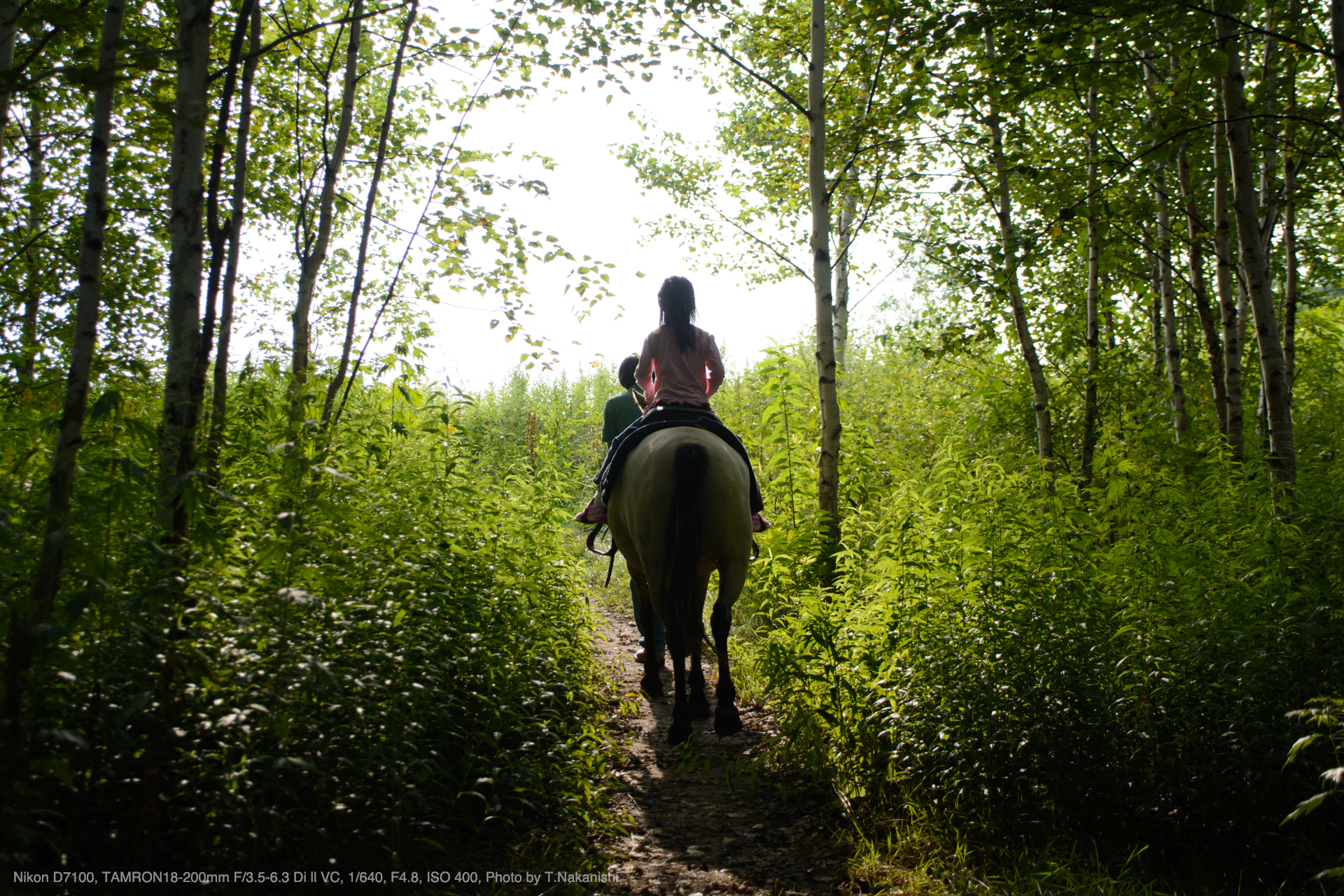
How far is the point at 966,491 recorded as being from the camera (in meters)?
4.64

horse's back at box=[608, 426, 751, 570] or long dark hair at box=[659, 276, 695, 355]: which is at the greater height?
long dark hair at box=[659, 276, 695, 355]

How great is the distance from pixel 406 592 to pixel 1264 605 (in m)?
3.66

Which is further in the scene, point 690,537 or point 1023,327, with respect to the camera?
point 1023,327

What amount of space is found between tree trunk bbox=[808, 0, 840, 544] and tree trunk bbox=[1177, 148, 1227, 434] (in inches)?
119

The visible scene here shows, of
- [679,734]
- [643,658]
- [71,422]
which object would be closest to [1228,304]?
[679,734]

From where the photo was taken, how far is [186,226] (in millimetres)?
3246

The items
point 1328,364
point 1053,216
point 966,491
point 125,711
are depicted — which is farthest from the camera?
point 1328,364

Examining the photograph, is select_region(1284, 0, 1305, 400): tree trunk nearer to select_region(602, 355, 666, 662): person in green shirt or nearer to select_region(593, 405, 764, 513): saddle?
select_region(593, 405, 764, 513): saddle

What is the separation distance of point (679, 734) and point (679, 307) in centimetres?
294

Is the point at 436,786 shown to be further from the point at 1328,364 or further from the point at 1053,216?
the point at 1328,364

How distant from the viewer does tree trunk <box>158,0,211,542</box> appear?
10.3 ft

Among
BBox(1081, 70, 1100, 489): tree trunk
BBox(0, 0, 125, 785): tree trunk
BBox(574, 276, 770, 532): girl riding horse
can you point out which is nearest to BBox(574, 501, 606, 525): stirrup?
BBox(574, 276, 770, 532): girl riding horse

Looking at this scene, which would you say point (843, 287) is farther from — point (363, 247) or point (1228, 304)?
point (363, 247)

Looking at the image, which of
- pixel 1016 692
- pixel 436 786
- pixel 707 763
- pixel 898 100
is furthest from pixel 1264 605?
pixel 898 100
